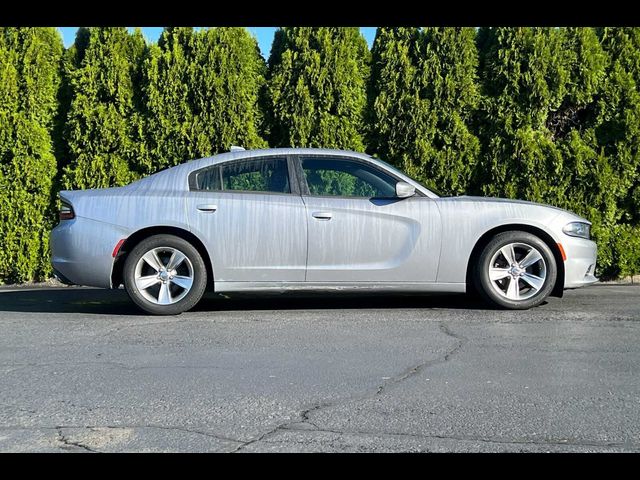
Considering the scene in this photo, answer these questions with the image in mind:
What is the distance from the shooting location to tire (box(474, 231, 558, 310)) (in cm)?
749

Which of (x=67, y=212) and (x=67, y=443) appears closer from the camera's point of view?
(x=67, y=443)

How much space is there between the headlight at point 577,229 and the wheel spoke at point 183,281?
11.3 feet

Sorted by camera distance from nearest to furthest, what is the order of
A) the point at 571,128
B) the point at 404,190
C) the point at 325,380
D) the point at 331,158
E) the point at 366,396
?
the point at 366,396, the point at 325,380, the point at 404,190, the point at 331,158, the point at 571,128

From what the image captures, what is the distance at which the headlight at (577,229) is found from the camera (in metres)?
7.58

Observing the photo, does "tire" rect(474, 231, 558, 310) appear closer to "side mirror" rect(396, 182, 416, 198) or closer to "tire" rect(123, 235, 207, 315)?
"side mirror" rect(396, 182, 416, 198)

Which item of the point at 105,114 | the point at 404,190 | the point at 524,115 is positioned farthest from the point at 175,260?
the point at 524,115

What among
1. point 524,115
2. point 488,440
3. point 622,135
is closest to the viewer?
point 488,440

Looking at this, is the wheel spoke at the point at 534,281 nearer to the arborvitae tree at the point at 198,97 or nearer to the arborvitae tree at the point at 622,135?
the arborvitae tree at the point at 622,135

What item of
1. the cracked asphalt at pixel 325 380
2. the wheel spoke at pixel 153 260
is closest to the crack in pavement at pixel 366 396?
the cracked asphalt at pixel 325 380

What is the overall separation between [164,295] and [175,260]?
335mm

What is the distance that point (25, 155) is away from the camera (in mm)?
10477

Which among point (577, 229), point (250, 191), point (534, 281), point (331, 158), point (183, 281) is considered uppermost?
point (331, 158)

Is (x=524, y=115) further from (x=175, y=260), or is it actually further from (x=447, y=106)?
(x=175, y=260)
